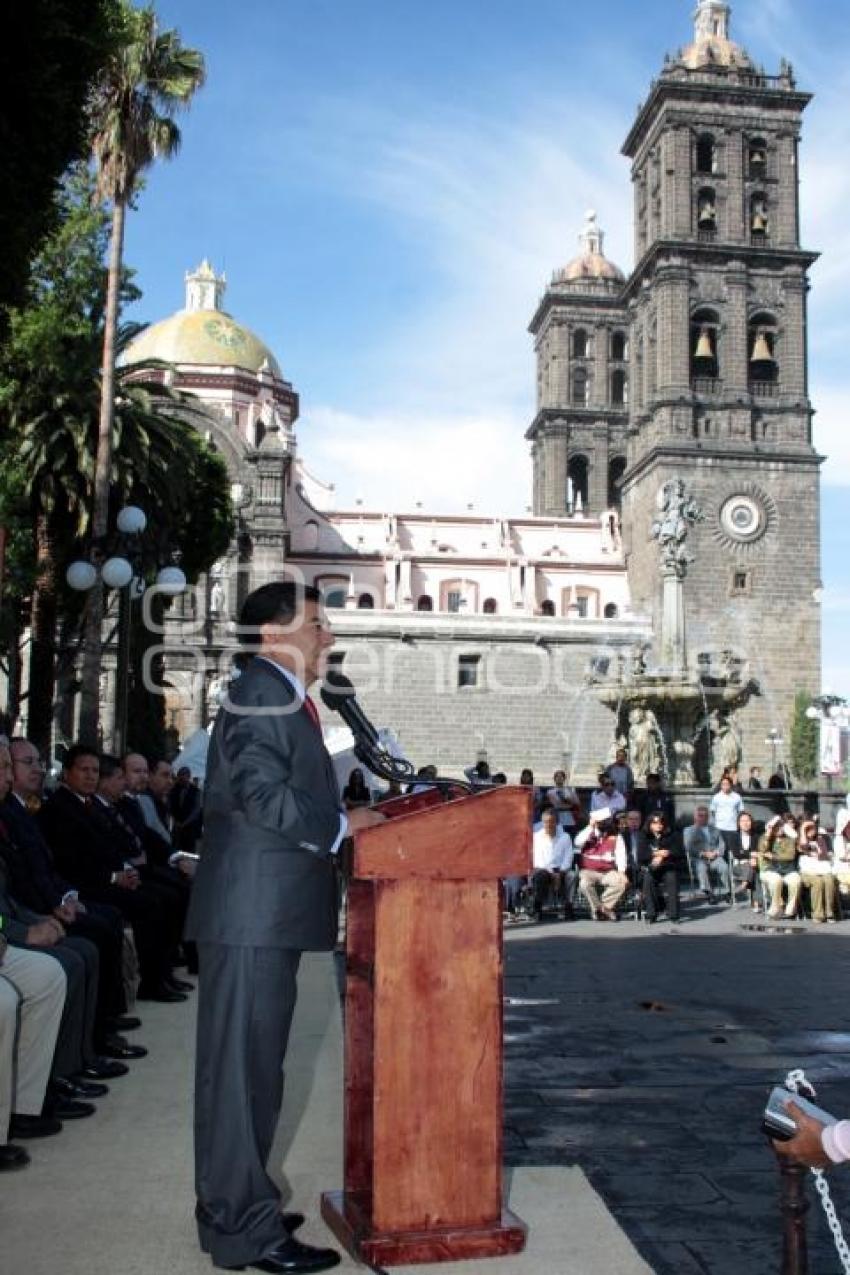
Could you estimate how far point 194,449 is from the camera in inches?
1029

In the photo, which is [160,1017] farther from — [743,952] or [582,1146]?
[743,952]

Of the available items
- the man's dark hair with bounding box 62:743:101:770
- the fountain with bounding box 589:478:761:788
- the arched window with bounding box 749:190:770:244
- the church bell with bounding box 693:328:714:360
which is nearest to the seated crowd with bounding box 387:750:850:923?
the fountain with bounding box 589:478:761:788

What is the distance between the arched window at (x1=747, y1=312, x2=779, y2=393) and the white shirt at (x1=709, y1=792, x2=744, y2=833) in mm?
36726

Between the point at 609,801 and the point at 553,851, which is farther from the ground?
the point at 609,801

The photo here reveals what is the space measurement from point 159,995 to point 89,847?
4.12 feet

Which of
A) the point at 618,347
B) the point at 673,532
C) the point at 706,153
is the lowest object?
the point at 673,532

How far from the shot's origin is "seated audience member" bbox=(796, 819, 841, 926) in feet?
43.3

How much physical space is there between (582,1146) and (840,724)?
30.5 m

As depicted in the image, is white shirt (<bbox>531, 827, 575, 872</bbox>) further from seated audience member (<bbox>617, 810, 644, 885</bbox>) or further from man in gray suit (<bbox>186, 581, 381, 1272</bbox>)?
man in gray suit (<bbox>186, 581, 381, 1272</bbox>)

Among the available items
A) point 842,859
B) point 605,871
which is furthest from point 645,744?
point 605,871

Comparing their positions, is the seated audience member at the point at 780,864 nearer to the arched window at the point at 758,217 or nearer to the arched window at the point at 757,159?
the arched window at the point at 758,217

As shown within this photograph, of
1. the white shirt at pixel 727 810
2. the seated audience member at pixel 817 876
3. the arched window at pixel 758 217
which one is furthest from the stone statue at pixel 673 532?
the arched window at pixel 758 217

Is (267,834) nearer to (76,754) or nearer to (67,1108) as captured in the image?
(67,1108)

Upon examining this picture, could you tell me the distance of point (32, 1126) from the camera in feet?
15.5
